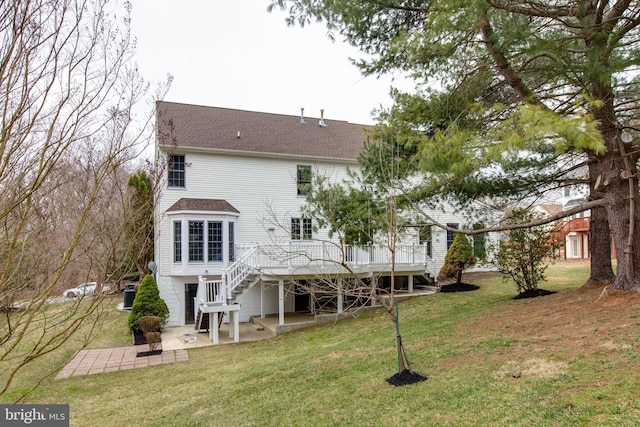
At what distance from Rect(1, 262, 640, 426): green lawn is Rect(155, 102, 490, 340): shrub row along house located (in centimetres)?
284

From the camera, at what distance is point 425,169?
7043 mm

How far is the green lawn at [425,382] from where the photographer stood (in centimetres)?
400

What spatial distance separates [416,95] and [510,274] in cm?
614

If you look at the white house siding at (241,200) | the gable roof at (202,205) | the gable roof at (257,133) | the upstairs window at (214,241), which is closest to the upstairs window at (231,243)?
the white house siding at (241,200)

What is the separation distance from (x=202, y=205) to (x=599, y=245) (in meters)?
12.0

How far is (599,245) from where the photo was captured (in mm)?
9359

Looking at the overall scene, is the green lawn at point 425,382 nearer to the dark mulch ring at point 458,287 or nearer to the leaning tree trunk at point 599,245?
the leaning tree trunk at point 599,245

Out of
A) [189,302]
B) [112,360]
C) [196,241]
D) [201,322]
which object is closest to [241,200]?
[196,241]

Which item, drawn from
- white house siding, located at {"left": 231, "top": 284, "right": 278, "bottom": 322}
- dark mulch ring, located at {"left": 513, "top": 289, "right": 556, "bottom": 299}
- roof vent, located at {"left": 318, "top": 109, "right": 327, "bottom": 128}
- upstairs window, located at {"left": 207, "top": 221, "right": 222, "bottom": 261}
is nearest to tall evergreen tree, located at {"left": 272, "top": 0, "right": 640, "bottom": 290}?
dark mulch ring, located at {"left": 513, "top": 289, "right": 556, "bottom": 299}

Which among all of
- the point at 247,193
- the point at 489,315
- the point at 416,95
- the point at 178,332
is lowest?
the point at 178,332

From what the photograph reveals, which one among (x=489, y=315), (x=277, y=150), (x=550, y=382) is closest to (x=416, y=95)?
(x=489, y=315)

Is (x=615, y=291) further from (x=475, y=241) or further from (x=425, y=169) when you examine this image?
(x=475, y=241)

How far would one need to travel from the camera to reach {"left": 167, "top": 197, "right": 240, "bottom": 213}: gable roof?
14.1 meters

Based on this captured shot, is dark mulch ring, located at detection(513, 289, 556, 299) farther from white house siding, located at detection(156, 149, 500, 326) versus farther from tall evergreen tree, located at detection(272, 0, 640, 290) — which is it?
white house siding, located at detection(156, 149, 500, 326)
